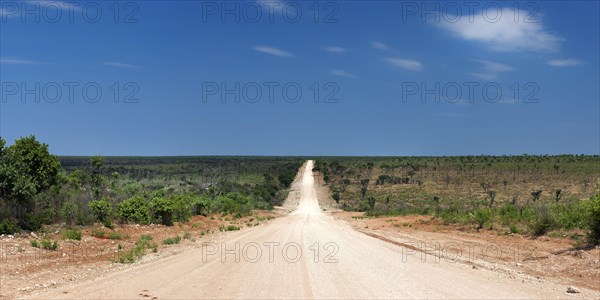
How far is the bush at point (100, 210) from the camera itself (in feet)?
72.9

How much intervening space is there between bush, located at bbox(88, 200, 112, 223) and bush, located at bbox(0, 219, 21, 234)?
4851 millimetres

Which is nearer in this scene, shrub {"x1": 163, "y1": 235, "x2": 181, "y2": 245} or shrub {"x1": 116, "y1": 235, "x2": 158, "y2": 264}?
shrub {"x1": 116, "y1": 235, "x2": 158, "y2": 264}

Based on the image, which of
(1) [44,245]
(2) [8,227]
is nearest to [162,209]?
(2) [8,227]

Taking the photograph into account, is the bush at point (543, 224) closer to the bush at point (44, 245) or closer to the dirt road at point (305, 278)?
the dirt road at point (305, 278)

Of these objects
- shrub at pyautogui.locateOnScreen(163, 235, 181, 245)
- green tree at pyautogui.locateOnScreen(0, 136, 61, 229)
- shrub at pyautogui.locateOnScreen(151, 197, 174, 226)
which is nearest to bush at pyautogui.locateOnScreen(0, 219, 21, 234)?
green tree at pyautogui.locateOnScreen(0, 136, 61, 229)

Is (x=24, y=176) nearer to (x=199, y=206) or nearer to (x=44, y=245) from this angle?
(x=44, y=245)

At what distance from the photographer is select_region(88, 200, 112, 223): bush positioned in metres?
22.2

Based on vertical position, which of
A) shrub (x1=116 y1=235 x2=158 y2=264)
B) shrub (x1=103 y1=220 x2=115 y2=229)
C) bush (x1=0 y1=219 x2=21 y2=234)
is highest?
bush (x1=0 y1=219 x2=21 y2=234)

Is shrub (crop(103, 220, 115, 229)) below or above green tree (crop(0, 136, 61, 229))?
below

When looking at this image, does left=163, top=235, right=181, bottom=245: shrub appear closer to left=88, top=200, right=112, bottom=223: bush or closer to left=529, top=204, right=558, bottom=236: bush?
left=88, top=200, right=112, bottom=223: bush

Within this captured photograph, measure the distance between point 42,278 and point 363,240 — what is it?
13.7 meters

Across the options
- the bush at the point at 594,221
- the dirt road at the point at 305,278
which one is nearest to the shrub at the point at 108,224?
the dirt road at the point at 305,278

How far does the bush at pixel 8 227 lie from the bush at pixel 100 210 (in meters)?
4.85

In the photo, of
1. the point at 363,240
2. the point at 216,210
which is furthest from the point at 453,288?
the point at 216,210
